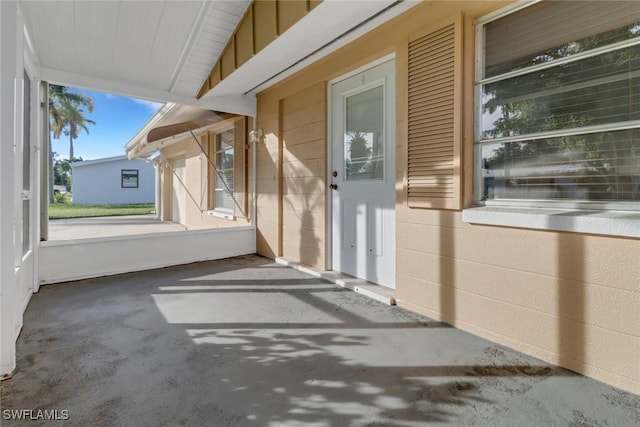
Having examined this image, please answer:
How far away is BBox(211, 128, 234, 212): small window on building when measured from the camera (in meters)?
6.12

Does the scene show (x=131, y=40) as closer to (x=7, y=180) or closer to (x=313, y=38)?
(x=313, y=38)

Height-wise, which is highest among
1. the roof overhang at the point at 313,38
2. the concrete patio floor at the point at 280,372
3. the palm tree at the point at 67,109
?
the palm tree at the point at 67,109

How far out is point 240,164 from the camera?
5.66m

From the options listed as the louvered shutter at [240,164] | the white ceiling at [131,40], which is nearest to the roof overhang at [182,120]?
the louvered shutter at [240,164]

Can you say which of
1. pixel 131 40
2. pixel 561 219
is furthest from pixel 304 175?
pixel 561 219

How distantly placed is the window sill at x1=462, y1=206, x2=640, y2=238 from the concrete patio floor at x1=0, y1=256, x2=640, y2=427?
0.82 m

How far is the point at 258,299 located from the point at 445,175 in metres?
2.00

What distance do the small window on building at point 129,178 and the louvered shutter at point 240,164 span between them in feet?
36.7

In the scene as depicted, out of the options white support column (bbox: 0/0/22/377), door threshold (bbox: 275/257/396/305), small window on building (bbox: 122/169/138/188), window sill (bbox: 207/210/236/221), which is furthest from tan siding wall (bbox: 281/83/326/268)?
small window on building (bbox: 122/169/138/188)

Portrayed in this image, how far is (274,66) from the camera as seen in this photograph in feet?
12.7

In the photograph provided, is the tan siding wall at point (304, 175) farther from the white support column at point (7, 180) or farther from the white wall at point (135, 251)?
the white support column at point (7, 180)

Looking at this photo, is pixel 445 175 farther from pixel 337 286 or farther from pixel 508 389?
pixel 337 286

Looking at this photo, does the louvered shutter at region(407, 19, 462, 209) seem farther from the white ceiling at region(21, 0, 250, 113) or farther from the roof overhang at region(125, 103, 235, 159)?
the roof overhang at region(125, 103, 235, 159)

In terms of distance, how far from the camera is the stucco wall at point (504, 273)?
5.76 ft
